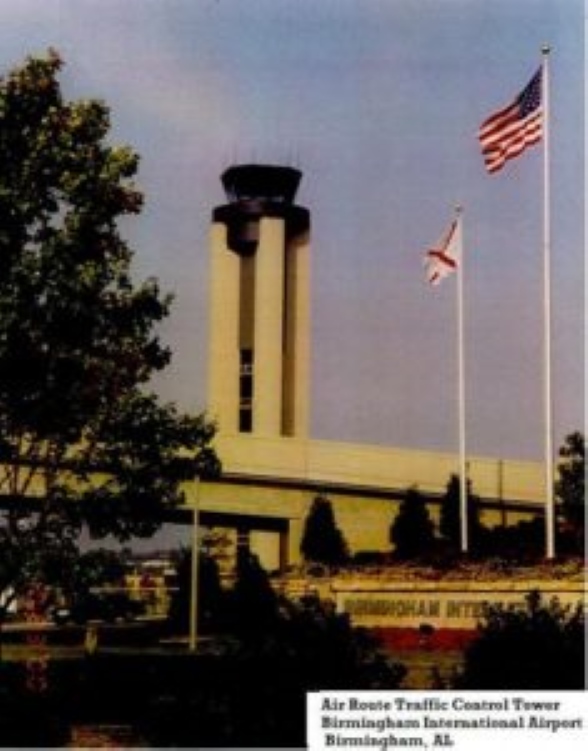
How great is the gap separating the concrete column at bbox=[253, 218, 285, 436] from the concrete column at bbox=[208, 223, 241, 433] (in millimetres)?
1685

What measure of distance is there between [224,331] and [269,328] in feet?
10.8

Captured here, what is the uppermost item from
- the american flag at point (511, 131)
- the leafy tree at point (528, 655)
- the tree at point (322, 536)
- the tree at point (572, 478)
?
the american flag at point (511, 131)

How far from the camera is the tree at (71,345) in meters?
15.4

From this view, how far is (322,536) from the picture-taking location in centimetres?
5244

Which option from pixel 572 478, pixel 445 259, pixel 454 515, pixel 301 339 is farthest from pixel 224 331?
pixel 445 259

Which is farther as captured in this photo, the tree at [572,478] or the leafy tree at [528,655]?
the tree at [572,478]

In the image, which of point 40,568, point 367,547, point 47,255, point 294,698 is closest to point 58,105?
point 47,255

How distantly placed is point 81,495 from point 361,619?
1342 cm

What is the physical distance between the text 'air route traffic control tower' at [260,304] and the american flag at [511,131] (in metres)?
59.1

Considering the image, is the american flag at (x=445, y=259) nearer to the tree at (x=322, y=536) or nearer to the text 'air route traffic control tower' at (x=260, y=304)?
the tree at (x=322, y=536)

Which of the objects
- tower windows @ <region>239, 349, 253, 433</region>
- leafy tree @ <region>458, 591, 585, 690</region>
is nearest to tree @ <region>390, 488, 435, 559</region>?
tower windows @ <region>239, 349, 253, 433</region>

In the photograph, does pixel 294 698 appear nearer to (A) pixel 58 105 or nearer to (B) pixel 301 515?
(A) pixel 58 105

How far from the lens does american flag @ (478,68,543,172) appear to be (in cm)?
2152

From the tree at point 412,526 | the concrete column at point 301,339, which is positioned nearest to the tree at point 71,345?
the tree at point 412,526
